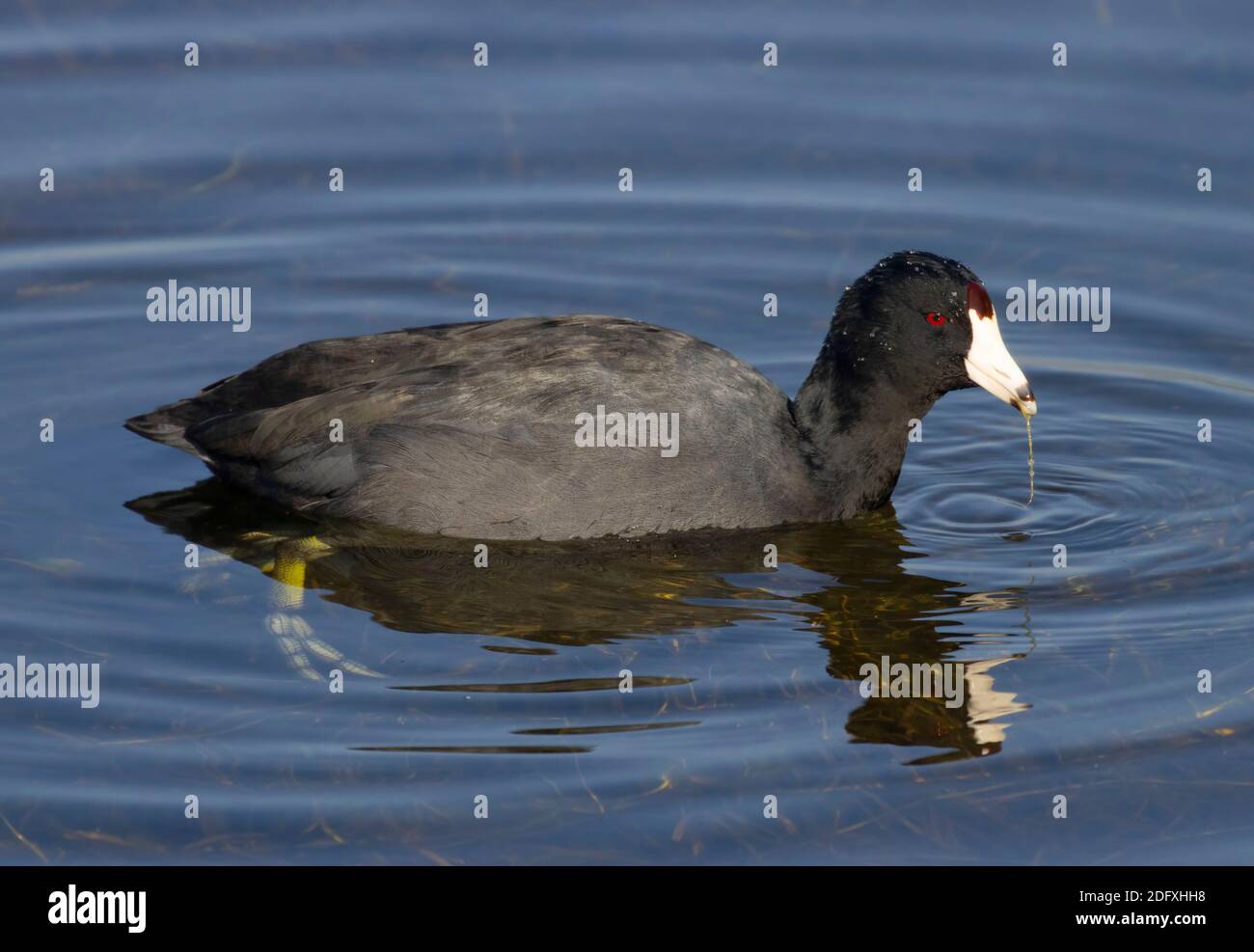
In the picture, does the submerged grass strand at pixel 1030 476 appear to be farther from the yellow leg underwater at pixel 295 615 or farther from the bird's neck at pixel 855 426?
the yellow leg underwater at pixel 295 615

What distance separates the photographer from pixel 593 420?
8.22 metres

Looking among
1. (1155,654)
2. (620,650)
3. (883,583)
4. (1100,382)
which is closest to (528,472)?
(620,650)

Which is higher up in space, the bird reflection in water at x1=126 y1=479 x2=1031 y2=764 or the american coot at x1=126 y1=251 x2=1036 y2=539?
the american coot at x1=126 y1=251 x2=1036 y2=539

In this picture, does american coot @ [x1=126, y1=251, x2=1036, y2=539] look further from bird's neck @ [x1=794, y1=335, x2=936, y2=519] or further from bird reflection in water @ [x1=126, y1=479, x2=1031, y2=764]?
bird reflection in water @ [x1=126, y1=479, x2=1031, y2=764]

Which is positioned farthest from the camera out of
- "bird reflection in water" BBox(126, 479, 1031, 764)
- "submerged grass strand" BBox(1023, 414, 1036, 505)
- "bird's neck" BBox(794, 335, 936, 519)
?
"submerged grass strand" BBox(1023, 414, 1036, 505)

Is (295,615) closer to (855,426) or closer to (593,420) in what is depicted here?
(593,420)

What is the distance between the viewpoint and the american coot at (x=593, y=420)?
8266 mm

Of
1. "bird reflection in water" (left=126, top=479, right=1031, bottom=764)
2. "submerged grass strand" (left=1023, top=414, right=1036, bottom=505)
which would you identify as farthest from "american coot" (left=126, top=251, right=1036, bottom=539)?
"submerged grass strand" (left=1023, top=414, right=1036, bottom=505)

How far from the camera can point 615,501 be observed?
326 inches

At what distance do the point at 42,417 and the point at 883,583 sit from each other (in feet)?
14.1

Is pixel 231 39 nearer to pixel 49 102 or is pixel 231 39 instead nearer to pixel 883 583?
pixel 49 102

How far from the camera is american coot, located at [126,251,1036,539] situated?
8266 mm

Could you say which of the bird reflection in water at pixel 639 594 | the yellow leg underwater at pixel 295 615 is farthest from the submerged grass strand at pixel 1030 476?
the yellow leg underwater at pixel 295 615

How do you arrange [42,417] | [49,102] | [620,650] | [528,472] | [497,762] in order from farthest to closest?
[49,102], [42,417], [528,472], [620,650], [497,762]
